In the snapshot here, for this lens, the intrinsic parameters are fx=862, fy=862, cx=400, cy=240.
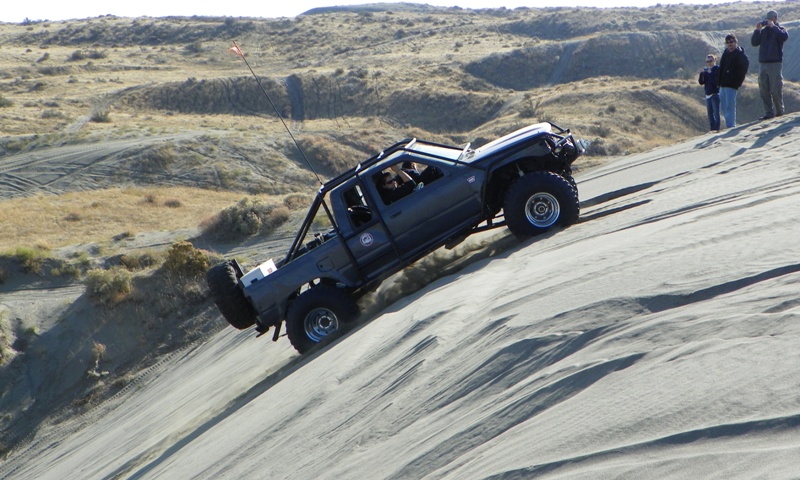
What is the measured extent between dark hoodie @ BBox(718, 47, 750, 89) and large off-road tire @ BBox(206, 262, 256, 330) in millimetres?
10967

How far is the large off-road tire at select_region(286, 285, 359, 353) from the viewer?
33.8ft

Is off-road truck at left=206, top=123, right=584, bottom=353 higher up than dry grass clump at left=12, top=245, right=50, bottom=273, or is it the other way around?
dry grass clump at left=12, top=245, right=50, bottom=273

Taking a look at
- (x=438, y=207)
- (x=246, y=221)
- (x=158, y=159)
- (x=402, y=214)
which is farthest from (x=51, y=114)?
(x=438, y=207)

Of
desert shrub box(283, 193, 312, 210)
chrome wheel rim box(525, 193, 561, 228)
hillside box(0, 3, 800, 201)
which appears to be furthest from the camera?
hillside box(0, 3, 800, 201)

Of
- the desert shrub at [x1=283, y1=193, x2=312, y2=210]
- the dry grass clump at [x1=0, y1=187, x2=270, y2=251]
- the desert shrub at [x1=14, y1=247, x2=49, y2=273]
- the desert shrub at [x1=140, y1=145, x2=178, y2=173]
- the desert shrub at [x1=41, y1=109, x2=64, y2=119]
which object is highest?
the desert shrub at [x1=41, y1=109, x2=64, y2=119]

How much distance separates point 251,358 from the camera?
42.0ft

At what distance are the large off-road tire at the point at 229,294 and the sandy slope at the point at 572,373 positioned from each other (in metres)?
0.83

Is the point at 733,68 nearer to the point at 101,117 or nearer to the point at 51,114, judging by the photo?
the point at 101,117

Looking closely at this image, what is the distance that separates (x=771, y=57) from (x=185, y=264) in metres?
12.7

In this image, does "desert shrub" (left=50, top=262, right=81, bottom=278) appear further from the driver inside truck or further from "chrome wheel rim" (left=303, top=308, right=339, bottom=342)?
the driver inside truck

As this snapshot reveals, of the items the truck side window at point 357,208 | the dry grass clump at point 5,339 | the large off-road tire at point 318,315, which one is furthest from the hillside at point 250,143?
the truck side window at point 357,208

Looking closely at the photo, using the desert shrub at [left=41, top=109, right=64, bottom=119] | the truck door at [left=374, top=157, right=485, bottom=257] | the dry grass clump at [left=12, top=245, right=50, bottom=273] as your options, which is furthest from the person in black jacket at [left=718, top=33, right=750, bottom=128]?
the desert shrub at [left=41, top=109, right=64, bottom=119]

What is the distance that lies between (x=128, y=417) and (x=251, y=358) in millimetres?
2677

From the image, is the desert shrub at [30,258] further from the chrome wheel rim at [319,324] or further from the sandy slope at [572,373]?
the chrome wheel rim at [319,324]
